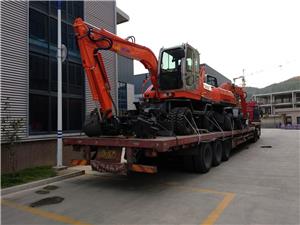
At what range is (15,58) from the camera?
8.98 meters

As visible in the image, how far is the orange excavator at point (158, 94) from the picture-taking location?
7.31 m

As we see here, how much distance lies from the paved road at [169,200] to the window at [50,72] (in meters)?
2.88

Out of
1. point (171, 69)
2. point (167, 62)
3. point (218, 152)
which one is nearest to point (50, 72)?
point (167, 62)

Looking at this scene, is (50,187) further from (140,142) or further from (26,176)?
(140,142)

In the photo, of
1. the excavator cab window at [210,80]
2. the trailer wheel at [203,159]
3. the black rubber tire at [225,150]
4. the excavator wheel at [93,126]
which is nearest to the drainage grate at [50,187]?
the excavator wheel at [93,126]

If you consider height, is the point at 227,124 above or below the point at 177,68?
below

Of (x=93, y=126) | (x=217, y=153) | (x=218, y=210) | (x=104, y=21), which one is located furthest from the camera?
(x=104, y=21)

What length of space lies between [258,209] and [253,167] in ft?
15.7

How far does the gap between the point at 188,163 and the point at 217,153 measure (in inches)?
77.4

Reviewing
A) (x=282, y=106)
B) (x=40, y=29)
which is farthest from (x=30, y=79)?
(x=282, y=106)

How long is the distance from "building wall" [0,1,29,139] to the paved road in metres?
2.89

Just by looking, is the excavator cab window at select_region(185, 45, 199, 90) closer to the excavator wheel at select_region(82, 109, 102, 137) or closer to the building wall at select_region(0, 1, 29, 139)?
the excavator wheel at select_region(82, 109, 102, 137)

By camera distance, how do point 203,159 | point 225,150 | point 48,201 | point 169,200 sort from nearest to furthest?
point 169,200
point 48,201
point 203,159
point 225,150

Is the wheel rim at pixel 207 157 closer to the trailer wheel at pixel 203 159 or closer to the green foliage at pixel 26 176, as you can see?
the trailer wheel at pixel 203 159
